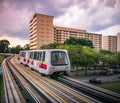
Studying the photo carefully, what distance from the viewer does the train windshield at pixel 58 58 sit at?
54.0 ft

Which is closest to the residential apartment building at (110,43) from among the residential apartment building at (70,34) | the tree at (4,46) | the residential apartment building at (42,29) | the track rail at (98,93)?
the residential apartment building at (70,34)

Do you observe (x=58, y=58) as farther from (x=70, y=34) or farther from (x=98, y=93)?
(x=70, y=34)

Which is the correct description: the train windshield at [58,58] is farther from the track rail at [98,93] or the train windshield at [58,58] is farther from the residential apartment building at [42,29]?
the residential apartment building at [42,29]

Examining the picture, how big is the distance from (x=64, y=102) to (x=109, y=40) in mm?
174054

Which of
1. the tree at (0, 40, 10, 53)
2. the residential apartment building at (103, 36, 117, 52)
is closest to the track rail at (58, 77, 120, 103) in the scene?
the tree at (0, 40, 10, 53)

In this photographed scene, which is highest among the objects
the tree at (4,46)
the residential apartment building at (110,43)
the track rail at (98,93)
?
the residential apartment building at (110,43)

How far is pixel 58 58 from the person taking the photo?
16.7 meters

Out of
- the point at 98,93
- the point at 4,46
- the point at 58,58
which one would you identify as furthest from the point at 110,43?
the point at 98,93

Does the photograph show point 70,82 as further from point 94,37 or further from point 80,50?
point 94,37

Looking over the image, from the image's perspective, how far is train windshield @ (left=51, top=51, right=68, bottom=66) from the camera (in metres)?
16.5

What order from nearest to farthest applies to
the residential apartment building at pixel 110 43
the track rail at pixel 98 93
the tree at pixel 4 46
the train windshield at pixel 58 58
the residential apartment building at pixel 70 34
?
the track rail at pixel 98 93
the train windshield at pixel 58 58
the residential apartment building at pixel 70 34
the tree at pixel 4 46
the residential apartment building at pixel 110 43

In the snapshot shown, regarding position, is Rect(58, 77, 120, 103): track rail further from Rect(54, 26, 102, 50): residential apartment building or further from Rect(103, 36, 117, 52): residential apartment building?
Rect(103, 36, 117, 52): residential apartment building

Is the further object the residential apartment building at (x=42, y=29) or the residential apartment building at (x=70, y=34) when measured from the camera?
the residential apartment building at (x=70, y=34)

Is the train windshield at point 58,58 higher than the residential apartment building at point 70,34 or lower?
lower
